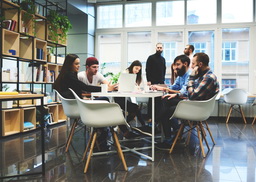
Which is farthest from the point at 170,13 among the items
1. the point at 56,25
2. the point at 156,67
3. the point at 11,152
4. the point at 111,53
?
the point at 11,152

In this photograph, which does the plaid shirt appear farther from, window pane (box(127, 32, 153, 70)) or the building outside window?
window pane (box(127, 32, 153, 70))

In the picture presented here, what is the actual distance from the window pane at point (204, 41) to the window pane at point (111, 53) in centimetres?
211

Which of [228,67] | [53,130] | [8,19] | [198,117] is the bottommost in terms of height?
[53,130]

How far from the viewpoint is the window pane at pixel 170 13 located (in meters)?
7.14

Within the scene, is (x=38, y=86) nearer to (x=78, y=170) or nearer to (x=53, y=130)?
(x=53, y=130)

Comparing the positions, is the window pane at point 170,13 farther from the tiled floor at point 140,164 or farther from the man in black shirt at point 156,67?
the tiled floor at point 140,164

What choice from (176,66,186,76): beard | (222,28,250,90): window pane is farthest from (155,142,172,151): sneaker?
(222,28,250,90): window pane

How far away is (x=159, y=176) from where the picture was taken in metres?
2.33

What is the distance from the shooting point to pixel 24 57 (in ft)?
15.5

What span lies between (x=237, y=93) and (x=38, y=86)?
488 cm

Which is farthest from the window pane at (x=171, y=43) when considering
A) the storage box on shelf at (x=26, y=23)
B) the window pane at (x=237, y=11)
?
the storage box on shelf at (x=26, y=23)

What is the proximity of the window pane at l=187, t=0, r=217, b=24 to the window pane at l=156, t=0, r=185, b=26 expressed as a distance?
8.6 inches

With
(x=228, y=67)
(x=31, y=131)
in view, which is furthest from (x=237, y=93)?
(x=31, y=131)

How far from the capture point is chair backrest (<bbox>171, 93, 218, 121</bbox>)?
9.84 feet
